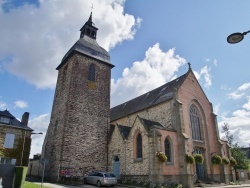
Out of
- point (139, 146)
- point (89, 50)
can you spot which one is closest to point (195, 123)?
point (139, 146)

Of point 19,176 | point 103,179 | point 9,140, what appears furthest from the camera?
point 9,140

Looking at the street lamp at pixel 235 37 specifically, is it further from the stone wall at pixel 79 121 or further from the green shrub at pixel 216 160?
the green shrub at pixel 216 160

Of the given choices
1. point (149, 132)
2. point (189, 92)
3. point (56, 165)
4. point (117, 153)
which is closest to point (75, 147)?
point (56, 165)

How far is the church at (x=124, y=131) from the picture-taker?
19.9 m

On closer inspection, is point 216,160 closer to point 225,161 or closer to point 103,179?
point 225,161

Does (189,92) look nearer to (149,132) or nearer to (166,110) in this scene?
(166,110)

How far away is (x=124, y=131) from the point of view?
926 inches

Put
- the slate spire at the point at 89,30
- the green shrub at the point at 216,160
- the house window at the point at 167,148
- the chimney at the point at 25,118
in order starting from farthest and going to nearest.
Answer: the slate spire at the point at 89,30
the chimney at the point at 25,118
the green shrub at the point at 216,160
the house window at the point at 167,148

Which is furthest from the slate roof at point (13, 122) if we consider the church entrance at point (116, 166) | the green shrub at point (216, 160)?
the green shrub at point (216, 160)

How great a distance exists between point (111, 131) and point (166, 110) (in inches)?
291

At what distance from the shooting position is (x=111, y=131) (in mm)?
26188

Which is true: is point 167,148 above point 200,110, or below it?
below

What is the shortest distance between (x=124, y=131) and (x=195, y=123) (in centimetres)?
849

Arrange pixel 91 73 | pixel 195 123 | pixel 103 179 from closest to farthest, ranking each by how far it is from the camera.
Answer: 1. pixel 103 179
2. pixel 195 123
3. pixel 91 73
